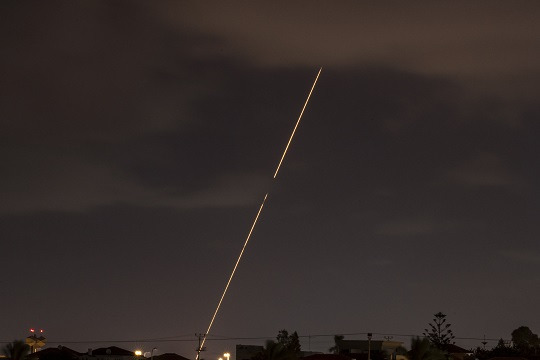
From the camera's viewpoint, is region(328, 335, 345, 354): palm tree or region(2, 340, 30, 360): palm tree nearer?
region(2, 340, 30, 360): palm tree

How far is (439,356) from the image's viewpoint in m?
69.3

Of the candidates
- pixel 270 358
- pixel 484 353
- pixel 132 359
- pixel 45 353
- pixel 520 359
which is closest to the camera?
pixel 270 358

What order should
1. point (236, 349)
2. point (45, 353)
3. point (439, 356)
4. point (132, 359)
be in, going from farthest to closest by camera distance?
point (236, 349), point (132, 359), point (45, 353), point (439, 356)

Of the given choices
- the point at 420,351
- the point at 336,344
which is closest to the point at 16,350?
Result: the point at 420,351

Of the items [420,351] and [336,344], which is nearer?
[420,351]

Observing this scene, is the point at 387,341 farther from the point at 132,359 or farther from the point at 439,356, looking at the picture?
the point at 439,356

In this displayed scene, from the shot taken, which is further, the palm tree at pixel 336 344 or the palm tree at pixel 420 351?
the palm tree at pixel 336 344

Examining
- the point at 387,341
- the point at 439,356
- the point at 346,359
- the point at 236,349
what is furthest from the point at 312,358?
the point at 236,349

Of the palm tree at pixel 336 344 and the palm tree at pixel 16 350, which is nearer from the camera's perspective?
the palm tree at pixel 16 350

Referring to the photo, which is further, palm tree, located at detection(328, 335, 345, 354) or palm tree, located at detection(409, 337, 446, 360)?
palm tree, located at detection(328, 335, 345, 354)

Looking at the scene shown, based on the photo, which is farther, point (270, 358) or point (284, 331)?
point (284, 331)

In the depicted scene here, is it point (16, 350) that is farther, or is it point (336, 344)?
point (336, 344)

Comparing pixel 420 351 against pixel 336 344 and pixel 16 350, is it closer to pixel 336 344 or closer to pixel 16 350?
pixel 16 350

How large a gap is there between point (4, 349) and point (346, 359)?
39472 millimetres
